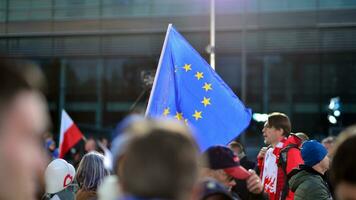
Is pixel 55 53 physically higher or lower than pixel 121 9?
lower

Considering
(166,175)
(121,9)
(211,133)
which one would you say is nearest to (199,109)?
(211,133)

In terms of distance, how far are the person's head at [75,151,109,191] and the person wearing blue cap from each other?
1.92 m

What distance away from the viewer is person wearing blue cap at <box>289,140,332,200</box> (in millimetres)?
5488

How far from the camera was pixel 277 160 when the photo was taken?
Answer: 255 inches

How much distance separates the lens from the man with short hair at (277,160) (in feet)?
20.7

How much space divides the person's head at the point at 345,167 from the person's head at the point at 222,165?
2.97 ft

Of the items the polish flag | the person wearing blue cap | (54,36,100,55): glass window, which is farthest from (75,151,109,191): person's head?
(54,36,100,55): glass window

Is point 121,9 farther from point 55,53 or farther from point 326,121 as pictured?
point 326,121

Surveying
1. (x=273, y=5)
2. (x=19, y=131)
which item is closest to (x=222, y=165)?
(x=19, y=131)

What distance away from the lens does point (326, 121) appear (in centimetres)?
2555

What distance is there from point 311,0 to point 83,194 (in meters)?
23.4

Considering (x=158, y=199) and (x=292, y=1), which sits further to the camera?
(x=292, y=1)

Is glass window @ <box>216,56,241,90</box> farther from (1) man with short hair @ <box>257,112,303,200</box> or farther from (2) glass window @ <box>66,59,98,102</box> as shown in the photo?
(1) man with short hair @ <box>257,112,303,200</box>

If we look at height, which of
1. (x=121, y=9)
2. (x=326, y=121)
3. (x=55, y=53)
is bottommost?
(x=326, y=121)
